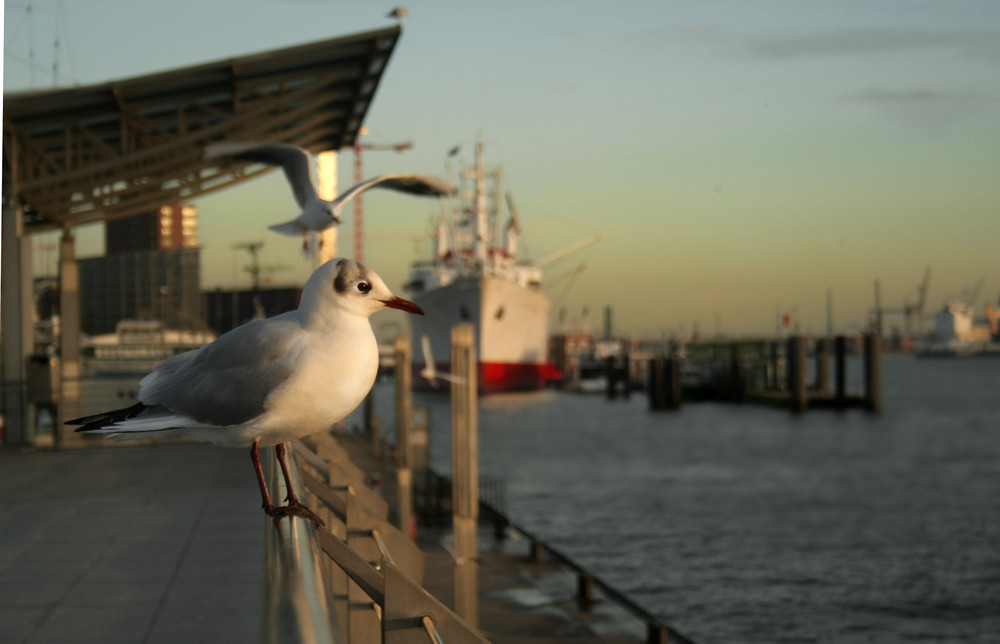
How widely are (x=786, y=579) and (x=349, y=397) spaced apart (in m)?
22.9

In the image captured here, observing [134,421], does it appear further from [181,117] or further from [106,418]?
[181,117]

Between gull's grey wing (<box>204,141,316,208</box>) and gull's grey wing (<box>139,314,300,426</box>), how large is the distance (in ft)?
9.96

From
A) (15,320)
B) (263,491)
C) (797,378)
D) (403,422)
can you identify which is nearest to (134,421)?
(263,491)

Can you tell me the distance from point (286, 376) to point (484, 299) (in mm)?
77248

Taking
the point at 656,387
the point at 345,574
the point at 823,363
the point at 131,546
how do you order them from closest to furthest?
the point at 345,574 < the point at 131,546 < the point at 823,363 < the point at 656,387

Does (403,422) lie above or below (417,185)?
below

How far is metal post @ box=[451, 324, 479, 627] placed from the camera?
12656 mm

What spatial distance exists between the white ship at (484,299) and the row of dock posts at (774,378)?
35.8 ft

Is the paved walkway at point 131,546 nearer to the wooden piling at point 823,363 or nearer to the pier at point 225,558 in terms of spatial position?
the pier at point 225,558

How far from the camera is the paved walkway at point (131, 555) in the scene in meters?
4.74

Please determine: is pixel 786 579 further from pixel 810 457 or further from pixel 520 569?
pixel 810 457

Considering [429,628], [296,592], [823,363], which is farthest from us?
[823,363]

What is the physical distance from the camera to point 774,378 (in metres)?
86.4

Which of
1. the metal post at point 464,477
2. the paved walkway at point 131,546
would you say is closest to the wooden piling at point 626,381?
the metal post at point 464,477
